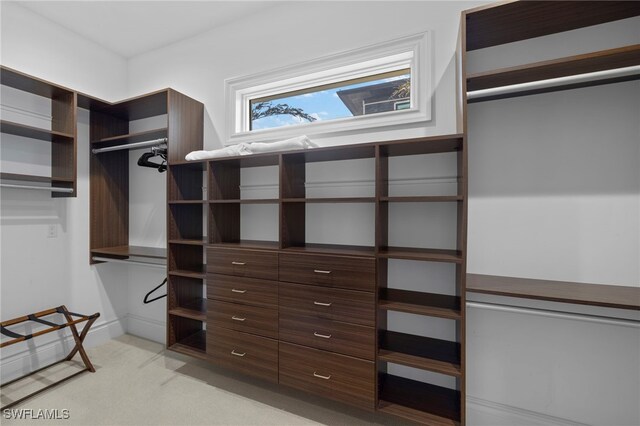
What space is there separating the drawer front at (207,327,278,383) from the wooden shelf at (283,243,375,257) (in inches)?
24.5

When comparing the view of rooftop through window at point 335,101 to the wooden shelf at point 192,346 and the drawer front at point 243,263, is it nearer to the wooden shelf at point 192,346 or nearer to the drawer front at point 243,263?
the drawer front at point 243,263

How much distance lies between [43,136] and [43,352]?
1.80m

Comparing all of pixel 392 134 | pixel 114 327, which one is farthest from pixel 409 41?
pixel 114 327

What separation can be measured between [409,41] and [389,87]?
1.00ft

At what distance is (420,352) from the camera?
165cm

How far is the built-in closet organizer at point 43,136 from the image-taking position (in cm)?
215

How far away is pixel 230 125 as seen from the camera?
2.46m

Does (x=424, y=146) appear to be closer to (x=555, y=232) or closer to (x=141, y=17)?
(x=555, y=232)

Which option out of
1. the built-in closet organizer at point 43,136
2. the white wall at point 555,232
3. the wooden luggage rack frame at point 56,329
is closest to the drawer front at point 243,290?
the wooden luggage rack frame at point 56,329

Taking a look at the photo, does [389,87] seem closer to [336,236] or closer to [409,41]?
[409,41]

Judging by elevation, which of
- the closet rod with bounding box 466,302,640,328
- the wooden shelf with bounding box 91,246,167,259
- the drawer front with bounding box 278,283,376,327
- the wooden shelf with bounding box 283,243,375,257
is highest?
the wooden shelf with bounding box 283,243,375,257

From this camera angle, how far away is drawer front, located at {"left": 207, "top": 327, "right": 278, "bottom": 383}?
187 centimetres

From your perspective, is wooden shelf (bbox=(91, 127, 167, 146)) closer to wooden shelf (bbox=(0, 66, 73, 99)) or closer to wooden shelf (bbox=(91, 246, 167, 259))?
wooden shelf (bbox=(0, 66, 73, 99))

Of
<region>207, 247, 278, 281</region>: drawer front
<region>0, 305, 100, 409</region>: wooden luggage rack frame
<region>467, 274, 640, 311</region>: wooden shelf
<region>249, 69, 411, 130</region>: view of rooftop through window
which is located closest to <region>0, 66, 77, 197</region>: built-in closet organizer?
<region>0, 305, 100, 409</region>: wooden luggage rack frame
